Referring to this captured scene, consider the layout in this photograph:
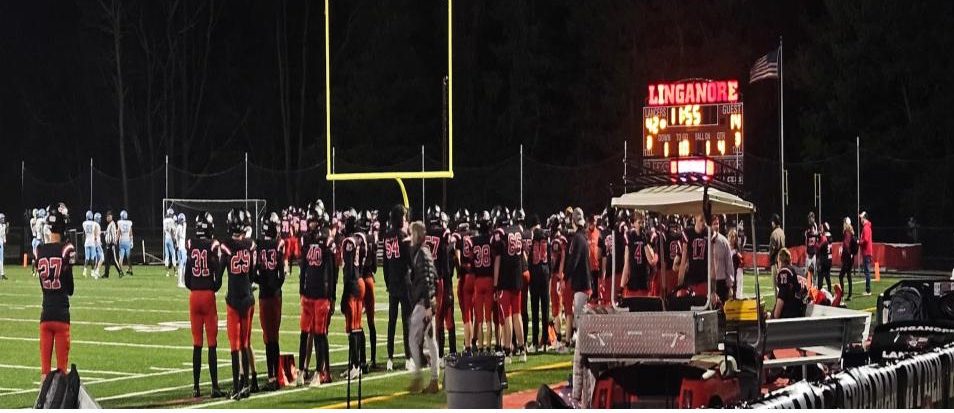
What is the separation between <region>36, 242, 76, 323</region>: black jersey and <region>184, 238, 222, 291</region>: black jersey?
3.78ft

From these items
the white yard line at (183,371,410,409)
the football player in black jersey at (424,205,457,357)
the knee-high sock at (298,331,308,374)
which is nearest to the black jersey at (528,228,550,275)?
the football player in black jersey at (424,205,457,357)

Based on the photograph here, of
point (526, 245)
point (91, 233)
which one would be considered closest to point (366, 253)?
point (526, 245)

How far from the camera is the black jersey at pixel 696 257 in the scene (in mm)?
15961

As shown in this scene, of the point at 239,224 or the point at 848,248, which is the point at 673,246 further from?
the point at 848,248

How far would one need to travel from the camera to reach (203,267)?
1394cm

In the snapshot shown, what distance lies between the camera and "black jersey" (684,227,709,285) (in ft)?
52.4

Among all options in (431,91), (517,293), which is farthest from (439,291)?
(431,91)

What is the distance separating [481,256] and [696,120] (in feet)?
49.1

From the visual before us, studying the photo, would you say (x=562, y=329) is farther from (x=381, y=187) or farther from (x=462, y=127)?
(x=462, y=127)

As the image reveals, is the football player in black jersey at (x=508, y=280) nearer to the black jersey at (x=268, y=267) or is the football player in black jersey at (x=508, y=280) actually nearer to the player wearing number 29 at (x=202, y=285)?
the black jersey at (x=268, y=267)

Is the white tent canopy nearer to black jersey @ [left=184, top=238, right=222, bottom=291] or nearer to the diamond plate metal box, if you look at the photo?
the diamond plate metal box

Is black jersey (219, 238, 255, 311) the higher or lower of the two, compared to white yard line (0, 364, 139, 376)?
higher

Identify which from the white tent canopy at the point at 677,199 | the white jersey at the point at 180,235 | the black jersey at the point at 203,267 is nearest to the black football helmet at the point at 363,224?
the black jersey at the point at 203,267

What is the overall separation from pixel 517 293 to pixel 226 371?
11.7 feet
